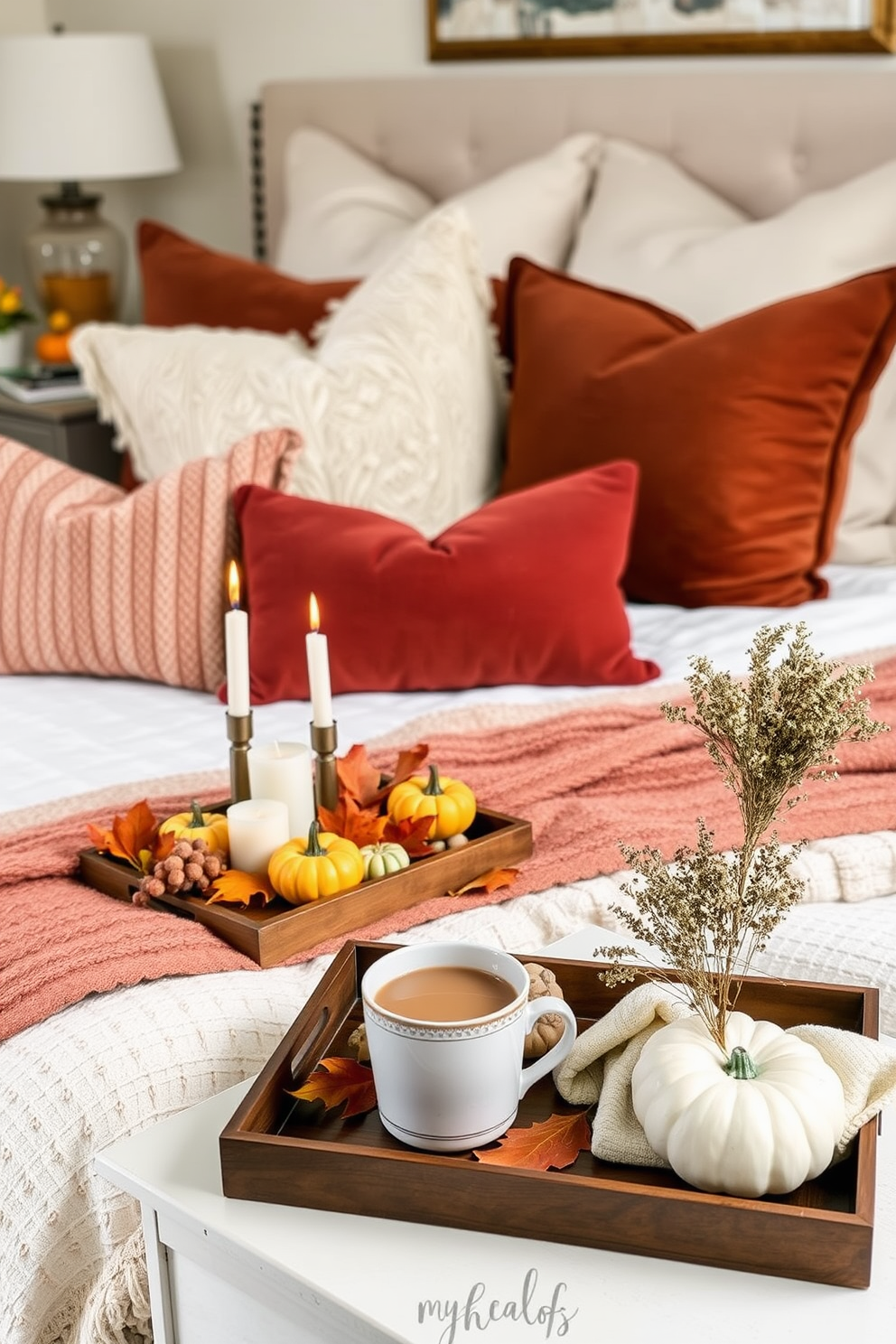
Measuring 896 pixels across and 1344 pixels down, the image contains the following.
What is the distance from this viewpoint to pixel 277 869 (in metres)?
1.26

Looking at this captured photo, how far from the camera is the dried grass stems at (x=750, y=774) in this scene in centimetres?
85

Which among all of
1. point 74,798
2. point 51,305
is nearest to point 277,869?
point 74,798

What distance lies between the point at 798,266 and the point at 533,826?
Answer: 1.23 metres

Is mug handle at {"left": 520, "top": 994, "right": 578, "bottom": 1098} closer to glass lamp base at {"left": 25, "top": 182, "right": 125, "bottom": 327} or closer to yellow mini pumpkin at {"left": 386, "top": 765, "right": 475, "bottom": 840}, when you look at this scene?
yellow mini pumpkin at {"left": 386, "top": 765, "right": 475, "bottom": 840}

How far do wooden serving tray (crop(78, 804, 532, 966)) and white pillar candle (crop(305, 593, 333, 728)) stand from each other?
0.51 ft

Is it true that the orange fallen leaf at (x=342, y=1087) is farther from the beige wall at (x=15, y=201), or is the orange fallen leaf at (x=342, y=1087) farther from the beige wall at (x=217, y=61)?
the beige wall at (x=15, y=201)

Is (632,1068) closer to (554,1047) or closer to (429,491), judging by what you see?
(554,1047)

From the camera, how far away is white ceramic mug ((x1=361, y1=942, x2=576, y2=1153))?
886mm

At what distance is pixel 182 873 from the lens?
1.28m

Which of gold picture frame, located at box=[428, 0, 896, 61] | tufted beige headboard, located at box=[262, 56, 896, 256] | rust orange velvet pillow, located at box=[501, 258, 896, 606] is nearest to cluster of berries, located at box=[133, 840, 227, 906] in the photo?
rust orange velvet pillow, located at box=[501, 258, 896, 606]

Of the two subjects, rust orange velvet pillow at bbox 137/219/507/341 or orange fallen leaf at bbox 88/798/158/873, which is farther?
rust orange velvet pillow at bbox 137/219/507/341

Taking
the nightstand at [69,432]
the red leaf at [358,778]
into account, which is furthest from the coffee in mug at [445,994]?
the nightstand at [69,432]

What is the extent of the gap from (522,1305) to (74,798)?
2.98 ft

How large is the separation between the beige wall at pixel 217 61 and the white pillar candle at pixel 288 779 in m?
2.22
